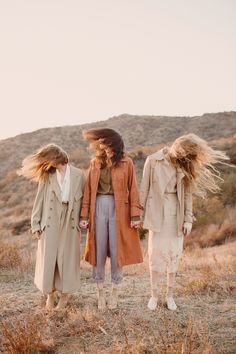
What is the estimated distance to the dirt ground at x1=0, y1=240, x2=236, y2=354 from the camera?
4.57 meters

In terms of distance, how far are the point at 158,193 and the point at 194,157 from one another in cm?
64

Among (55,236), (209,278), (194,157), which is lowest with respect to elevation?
(209,278)

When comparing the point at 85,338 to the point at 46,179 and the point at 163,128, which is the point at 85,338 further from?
the point at 163,128

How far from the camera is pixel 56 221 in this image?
19.8ft

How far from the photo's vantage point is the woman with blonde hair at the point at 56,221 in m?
5.99

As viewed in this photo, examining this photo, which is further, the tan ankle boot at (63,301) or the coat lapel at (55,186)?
the tan ankle boot at (63,301)

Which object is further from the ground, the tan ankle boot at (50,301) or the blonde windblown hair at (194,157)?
the blonde windblown hair at (194,157)

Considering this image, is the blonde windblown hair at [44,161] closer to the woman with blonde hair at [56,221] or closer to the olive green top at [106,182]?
the woman with blonde hair at [56,221]

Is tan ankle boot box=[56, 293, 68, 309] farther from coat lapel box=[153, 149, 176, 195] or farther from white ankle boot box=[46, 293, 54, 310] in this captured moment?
coat lapel box=[153, 149, 176, 195]

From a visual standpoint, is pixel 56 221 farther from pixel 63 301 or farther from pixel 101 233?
pixel 63 301

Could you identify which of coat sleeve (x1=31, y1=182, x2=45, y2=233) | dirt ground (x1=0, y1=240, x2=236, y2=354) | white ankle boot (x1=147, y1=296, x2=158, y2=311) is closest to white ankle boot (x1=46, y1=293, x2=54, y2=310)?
dirt ground (x1=0, y1=240, x2=236, y2=354)

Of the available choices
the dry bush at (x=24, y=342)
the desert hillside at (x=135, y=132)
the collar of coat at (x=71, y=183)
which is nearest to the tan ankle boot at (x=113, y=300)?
the collar of coat at (x=71, y=183)

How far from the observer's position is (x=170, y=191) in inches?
242

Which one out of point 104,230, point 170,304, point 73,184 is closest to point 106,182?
point 73,184
